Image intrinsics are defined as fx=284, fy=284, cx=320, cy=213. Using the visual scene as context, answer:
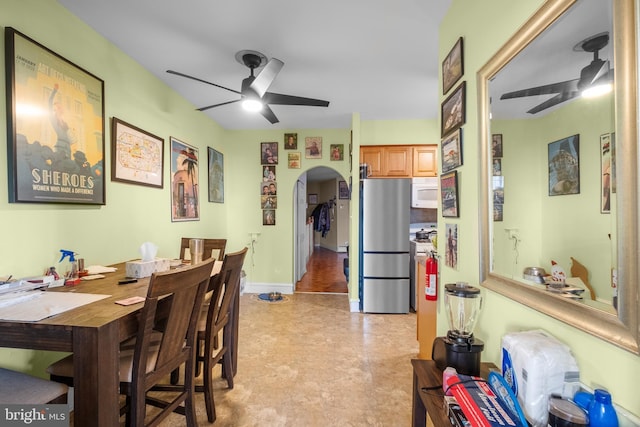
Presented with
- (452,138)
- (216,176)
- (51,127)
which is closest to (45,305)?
(51,127)

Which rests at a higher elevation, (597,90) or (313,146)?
(313,146)

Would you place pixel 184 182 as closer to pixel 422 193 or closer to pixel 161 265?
pixel 161 265

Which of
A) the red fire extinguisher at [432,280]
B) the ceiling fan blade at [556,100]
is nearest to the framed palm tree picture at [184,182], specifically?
the red fire extinguisher at [432,280]

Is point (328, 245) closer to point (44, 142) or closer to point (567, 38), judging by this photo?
point (44, 142)

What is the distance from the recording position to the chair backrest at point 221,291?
1734 millimetres

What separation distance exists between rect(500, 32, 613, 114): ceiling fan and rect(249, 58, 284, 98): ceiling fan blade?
1.77 meters

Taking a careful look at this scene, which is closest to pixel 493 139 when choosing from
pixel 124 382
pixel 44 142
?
pixel 124 382

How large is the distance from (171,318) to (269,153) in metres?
3.52

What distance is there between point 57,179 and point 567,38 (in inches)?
102

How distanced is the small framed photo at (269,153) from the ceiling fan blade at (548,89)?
12.0ft

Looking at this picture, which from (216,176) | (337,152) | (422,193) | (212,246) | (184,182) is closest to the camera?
(212,246)

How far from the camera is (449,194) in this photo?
1.74 m

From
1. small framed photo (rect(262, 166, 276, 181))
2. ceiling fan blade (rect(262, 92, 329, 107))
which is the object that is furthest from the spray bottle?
small framed photo (rect(262, 166, 276, 181))

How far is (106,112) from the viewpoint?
2.21m
